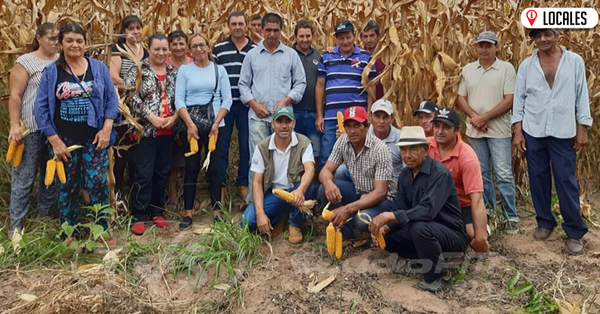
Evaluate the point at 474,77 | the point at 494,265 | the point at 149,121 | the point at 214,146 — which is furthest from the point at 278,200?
the point at 474,77

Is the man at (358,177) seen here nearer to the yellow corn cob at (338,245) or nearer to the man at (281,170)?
the yellow corn cob at (338,245)

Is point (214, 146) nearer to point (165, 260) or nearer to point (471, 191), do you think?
point (165, 260)

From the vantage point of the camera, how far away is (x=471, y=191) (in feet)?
12.0

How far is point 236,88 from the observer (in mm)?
4973

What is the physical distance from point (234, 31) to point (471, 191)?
8.87ft

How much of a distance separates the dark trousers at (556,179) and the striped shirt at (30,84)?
4023 mm

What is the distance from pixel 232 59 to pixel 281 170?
1.39m

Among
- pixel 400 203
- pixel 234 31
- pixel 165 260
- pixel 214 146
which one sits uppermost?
pixel 234 31

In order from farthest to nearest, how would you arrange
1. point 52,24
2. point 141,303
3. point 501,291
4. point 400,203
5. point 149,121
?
point 149,121 → point 52,24 → point 400,203 → point 501,291 → point 141,303

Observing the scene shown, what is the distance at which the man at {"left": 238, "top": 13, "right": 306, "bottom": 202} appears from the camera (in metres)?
4.75

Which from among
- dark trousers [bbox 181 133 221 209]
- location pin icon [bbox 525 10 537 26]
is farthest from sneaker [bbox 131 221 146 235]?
location pin icon [bbox 525 10 537 26]

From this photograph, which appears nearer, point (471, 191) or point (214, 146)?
point (471, 191)

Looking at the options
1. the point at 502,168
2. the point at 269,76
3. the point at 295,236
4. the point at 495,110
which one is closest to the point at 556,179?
the point at 502,168

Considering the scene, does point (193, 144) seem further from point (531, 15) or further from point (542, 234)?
point (531, 15)
